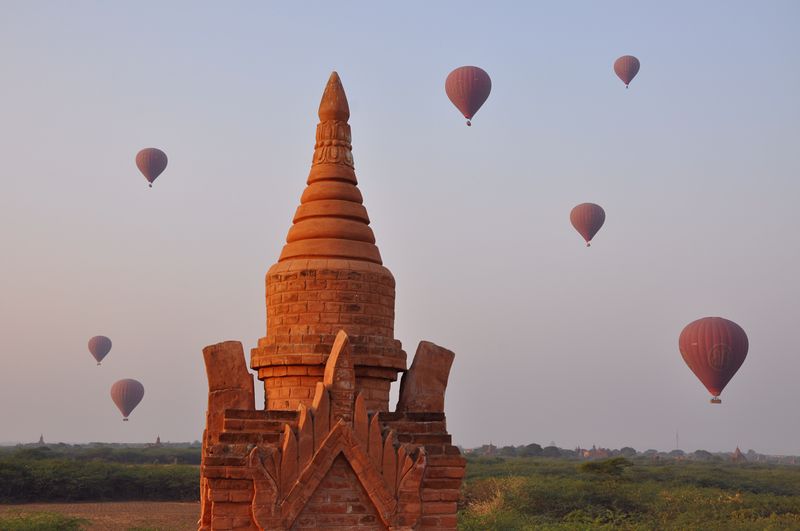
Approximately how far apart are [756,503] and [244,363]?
41.2 m

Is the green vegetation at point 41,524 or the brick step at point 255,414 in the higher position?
the brick step at point 255,414

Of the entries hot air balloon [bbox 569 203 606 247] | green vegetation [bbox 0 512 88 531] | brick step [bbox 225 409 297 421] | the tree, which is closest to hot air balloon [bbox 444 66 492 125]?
hot air balloon [bbox 569 203 606 247]

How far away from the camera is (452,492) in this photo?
10156 millimetres

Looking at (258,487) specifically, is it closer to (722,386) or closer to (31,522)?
(31,522)

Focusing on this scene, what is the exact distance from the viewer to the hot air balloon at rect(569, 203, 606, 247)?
63.4 m

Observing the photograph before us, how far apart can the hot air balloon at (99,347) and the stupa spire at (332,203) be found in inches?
3298

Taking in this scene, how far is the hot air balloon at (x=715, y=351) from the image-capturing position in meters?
50.8

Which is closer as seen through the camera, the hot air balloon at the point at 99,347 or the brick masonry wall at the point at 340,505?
the brick masonry wall at the point at 340,505

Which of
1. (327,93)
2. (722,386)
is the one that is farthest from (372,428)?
(722,386)

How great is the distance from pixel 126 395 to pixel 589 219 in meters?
52.7

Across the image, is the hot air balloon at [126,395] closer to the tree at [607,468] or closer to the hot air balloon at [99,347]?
the hot air balloon at [99,347]

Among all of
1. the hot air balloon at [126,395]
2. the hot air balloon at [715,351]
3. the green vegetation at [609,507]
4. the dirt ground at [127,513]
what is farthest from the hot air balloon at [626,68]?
the hot air balloon at [126,395]

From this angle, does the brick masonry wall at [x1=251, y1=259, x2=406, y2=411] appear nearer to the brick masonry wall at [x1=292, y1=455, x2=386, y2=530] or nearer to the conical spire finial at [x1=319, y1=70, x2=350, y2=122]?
the brick masonry wall at [x1=292, y1=455, x2=386, y2=530]

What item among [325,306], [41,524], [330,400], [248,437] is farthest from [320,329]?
[41,524]
